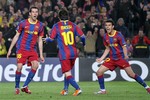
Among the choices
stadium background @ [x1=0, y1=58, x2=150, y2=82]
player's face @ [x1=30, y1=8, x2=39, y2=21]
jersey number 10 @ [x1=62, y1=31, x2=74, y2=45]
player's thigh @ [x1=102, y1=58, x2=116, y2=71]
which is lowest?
stadium background @ [x1=0, y1=58, x2=150, y2=82]

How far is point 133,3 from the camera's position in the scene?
26.4 meters

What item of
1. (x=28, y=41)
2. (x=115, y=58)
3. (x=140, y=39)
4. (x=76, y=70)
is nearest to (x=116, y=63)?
(x=115, y=58)

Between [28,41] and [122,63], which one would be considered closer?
[28,41]

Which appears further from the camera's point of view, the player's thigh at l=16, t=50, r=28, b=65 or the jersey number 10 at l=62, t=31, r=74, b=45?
the player's thigh at l=16, t=50, r=28, b=65

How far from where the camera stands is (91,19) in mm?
25094

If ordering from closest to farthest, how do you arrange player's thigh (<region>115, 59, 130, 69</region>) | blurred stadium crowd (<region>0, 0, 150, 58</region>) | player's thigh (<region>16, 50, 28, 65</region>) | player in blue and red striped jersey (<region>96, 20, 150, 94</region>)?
player's thigh (<region>16, 50, 28, 65</region>) < player in blue and red striped jersey (<region>96, 20, 150, 94</region>) < player's thigh (<region>115, 59, 130, 69</region>) < blurred stadium crowd (<region>0, 0, 150, 58</region>)

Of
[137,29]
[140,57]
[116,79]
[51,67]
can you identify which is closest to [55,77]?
[51,67]

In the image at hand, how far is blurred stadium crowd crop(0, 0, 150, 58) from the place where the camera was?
24.1m

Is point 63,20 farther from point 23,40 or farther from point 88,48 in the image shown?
point 88,48

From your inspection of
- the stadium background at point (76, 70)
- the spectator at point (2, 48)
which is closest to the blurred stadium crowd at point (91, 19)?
the spectator at point (2, 48)

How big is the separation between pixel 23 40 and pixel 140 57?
29.4ft

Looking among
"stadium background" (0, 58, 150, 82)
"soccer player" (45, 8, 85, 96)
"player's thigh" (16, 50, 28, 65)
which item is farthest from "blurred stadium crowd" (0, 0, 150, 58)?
"soccer player" (45, 8, 85, 96)

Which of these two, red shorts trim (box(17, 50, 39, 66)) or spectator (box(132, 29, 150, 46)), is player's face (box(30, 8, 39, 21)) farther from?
spectator (box(132, 29, 150, 46))

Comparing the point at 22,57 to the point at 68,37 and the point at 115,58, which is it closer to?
the point at 68,37
